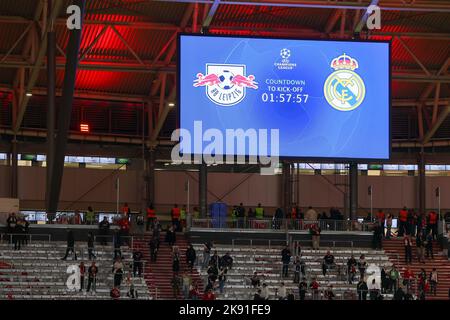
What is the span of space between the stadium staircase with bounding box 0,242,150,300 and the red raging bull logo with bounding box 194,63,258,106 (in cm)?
784

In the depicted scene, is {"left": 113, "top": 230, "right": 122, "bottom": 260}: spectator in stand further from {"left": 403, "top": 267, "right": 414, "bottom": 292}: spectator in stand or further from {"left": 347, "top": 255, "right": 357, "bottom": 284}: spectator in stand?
{"left": 403, "top": 267, "right": 414, "bottom": 292}: spectator in stand

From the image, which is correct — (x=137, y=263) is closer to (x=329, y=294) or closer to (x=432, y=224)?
(x=329, y=294)

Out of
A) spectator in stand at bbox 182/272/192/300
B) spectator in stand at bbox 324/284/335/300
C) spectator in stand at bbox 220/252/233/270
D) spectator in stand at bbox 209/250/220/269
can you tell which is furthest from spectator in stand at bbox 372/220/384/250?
spectator in stand at bbox 182/272/192/300

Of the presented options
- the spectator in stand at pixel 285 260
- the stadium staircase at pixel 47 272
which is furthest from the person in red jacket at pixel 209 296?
the spectator in stand at pixel 285 260

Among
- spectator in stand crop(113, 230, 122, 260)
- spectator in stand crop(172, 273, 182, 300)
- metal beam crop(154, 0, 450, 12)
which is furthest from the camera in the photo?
metal beam crop(154, 0, 450, 12)

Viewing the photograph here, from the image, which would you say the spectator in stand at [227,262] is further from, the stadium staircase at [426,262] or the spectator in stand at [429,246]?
the spectator in stand at [429,246]

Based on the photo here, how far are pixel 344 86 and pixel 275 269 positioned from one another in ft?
30.5

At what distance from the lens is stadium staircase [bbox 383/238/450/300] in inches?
1687

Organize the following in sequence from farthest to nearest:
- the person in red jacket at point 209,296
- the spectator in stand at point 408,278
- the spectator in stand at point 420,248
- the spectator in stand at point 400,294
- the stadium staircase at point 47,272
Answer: the spectator in stand at point 420,248 < the spectator in stand at point 408,278 < the spectator in stand at point 400,294 < the stadium staircase at point 47,272 < the person in red jacket at point 209,296

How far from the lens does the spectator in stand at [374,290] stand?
123ft

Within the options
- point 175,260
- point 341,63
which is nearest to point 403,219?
point 341,63

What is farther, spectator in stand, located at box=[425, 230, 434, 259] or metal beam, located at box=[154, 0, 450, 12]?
spectator in stand, located at box=[425, 230, 434, 259]

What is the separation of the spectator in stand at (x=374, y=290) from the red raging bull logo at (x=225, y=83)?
10.3 m

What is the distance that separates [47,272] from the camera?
130ft
